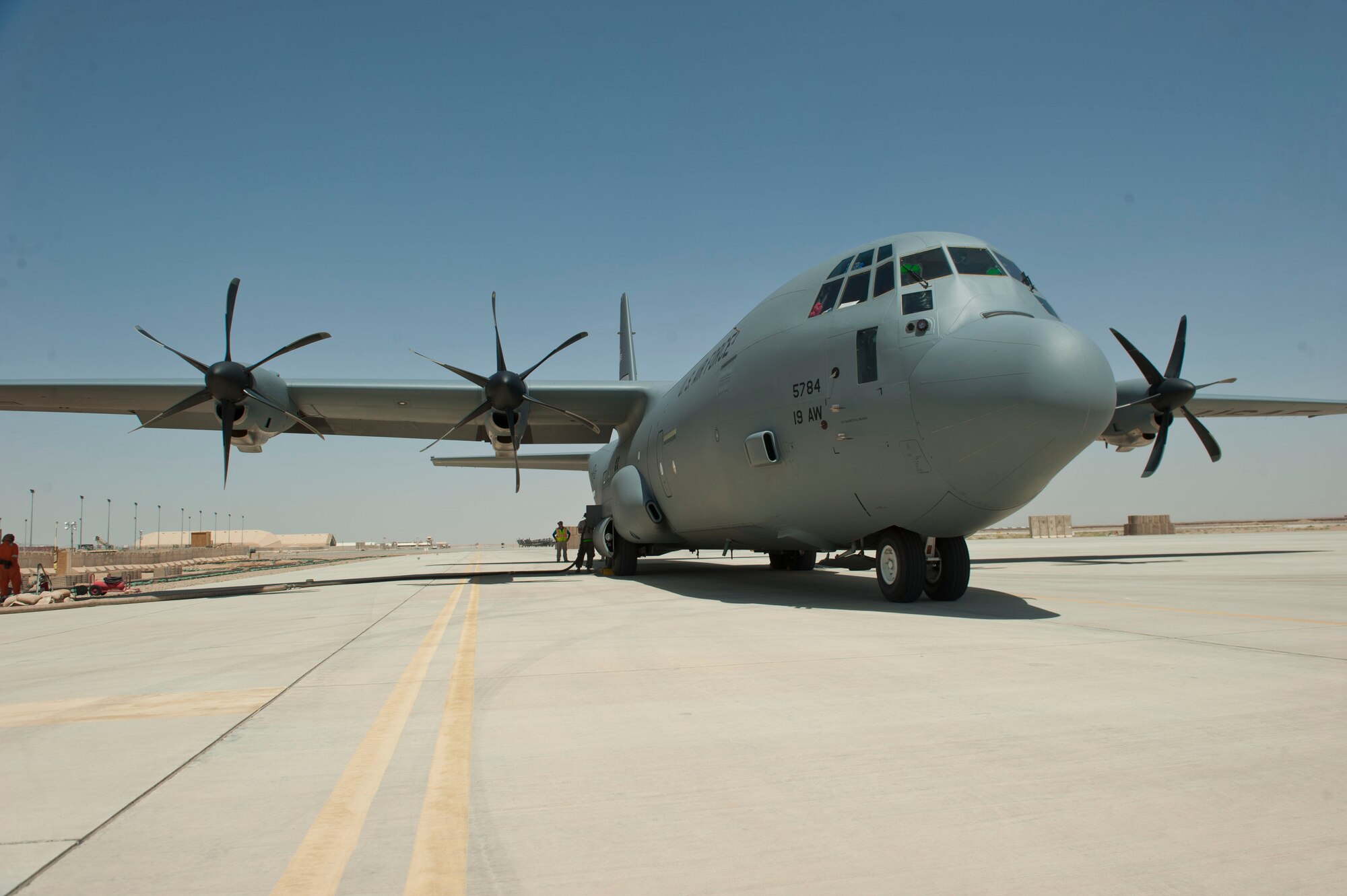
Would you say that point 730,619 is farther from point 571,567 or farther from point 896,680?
point 571,567

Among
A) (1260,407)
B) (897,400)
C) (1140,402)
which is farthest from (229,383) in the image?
(1260,407)

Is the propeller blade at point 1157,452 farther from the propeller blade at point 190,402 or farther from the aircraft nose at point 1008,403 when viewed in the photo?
the propeller blade at point 190,402

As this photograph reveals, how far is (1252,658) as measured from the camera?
5422 millimetres

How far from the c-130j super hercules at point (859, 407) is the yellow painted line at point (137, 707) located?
7101mm

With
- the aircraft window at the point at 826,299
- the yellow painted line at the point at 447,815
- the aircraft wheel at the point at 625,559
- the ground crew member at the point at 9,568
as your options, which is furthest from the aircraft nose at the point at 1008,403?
the ground crew member at the point at 9,568

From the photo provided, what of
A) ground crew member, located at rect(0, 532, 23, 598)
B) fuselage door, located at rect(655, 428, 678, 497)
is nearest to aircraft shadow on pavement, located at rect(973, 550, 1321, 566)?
fuselage door, located at rect(655, 428, 678, 497)

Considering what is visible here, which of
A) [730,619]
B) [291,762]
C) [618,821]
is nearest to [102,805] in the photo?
[291,762]

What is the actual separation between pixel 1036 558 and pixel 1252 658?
59.2 ft

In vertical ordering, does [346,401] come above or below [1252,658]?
above

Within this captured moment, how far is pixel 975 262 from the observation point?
970 cm

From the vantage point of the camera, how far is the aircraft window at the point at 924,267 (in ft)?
31.5

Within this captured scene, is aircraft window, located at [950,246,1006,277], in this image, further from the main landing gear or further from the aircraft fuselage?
the main landing gear

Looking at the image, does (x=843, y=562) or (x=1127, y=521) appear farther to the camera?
(x=1127, y=521)

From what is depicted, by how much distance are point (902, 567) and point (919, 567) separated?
0.67 ft
